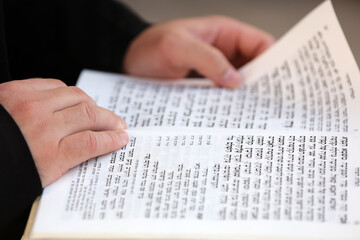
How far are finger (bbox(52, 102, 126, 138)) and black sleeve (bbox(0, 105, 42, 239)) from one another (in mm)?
55

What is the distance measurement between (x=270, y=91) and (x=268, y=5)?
3.49ft

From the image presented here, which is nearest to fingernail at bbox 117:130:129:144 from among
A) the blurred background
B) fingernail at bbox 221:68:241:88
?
fingernail at bbox 221:68:241:88

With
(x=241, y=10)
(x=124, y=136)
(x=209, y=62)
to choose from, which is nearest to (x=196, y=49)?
(x=209, y=62)

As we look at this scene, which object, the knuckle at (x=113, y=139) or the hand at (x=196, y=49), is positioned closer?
the knuckle at (x=113, y=139)

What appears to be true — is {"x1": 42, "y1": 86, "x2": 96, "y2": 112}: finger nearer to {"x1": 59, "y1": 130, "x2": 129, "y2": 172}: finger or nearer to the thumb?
{"x1": 59, "y1": 130, "x2": 129, "y2": 172}: finger

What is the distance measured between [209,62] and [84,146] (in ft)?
0.96

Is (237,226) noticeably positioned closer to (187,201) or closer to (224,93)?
(187,201)

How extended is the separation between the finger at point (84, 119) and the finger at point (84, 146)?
1 centimetres

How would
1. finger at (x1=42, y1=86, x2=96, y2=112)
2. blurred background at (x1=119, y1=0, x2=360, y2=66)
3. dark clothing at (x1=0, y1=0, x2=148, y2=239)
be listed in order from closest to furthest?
finger at (x1=42, y1=86, x2=96, y2=112)
dark clothing at (x1=0, y1=0, x2=148, y2=239)
blurred background at (x1=119, y1=0, x2=360, y2=66)

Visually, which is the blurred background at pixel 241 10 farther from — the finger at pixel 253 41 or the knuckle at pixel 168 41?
the knuckle at pixel 168 41

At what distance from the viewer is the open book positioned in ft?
1.65

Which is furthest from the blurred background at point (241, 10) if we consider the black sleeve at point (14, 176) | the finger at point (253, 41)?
the black sleeve at point (14, 176)

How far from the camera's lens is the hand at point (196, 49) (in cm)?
79

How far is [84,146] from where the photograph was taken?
57cm
